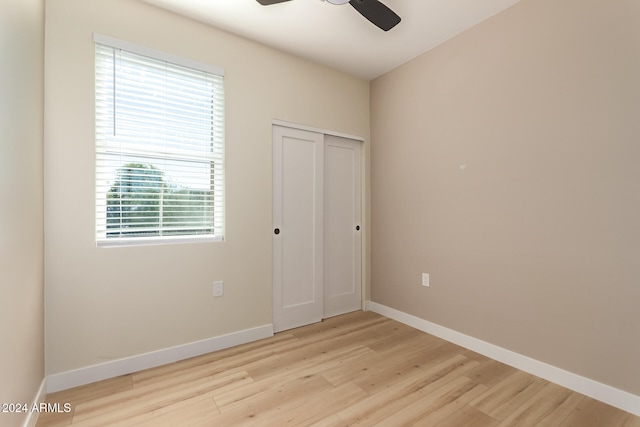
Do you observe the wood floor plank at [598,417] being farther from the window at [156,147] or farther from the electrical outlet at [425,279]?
the window at [156,147]

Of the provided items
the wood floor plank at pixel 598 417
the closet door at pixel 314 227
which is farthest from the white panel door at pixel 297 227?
the wood floor plank at pixel 598 417

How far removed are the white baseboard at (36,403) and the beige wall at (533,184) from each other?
2910mm

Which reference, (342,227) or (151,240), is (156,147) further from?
(342,227)

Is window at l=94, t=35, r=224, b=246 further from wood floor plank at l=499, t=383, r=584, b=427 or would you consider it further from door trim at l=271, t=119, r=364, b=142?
wood floor plank at l=499, t=383, r=584, b=427

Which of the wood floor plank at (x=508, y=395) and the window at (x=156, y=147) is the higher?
the window at (x=156, y=147)

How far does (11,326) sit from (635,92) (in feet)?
11.5

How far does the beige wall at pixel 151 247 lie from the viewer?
73.4 inches

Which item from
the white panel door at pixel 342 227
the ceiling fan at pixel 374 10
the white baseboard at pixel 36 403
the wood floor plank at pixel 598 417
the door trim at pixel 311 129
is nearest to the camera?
the white baseboard at pixel 36 403

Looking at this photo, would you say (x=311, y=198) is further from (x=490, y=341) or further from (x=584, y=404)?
(x=584, y=404)

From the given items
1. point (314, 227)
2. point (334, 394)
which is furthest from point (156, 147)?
point (334, 394)

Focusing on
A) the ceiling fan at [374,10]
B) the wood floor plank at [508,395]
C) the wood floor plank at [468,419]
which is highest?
the ceiling fan at [374,10]

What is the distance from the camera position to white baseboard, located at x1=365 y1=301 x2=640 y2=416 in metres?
1.71

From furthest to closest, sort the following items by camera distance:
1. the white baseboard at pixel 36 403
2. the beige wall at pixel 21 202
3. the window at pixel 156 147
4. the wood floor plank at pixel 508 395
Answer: the window at pixel 156 147 → the wood floor plank at pixel 508 395 → the white baseboard at pixel 36 403 → the beige wall at pixel 21 202

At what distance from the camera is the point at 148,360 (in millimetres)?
2137
